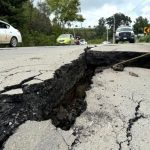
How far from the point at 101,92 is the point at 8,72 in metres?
1.62

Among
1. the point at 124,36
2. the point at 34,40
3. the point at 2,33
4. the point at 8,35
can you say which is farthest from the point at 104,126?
the point at 34,40

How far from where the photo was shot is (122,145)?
4.94m

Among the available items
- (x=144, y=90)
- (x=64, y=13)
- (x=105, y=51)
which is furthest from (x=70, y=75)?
(x=64, y=13)

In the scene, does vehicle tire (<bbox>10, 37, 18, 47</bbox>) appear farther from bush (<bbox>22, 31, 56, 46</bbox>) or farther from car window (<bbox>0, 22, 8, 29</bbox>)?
bush (<bbox>22, 31, 56, 46</bbox>)

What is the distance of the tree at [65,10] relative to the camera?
52116mm

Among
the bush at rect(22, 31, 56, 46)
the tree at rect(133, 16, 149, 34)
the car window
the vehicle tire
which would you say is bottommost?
the tree at rect(133, 16, 149, 34)

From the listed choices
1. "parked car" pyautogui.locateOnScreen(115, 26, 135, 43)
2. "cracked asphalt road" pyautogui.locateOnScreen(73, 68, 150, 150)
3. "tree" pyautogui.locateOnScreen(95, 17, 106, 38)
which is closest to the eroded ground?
"cracked asphalt road" pyautogui.locateOnScreen(73, 68, 150, 150)

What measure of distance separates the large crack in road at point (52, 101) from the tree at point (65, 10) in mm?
44252

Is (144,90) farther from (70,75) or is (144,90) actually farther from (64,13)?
(64,13)

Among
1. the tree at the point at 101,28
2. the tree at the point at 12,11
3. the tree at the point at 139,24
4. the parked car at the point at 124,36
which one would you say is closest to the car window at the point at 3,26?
the tree at the point at 12,11

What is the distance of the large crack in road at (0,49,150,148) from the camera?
4.53 meters

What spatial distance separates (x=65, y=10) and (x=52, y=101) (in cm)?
4736

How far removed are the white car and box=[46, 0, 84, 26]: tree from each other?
102ft

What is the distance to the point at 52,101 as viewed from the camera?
17.9 ft
